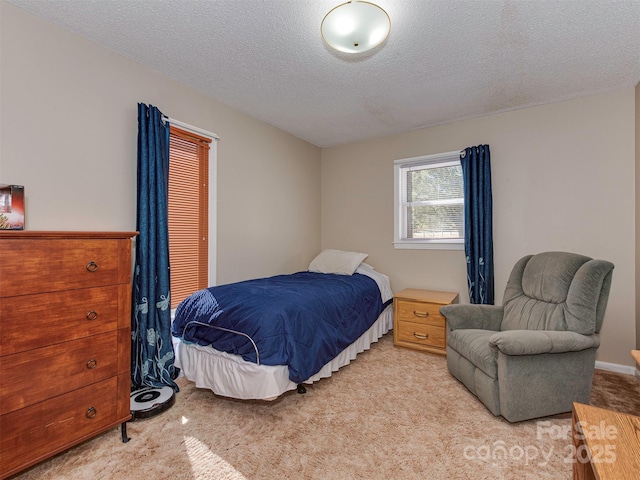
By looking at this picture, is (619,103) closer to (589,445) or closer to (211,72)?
(589,445)

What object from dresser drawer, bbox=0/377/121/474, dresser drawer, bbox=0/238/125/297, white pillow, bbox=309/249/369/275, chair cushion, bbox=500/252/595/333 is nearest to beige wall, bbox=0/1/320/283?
dresser drawer, bbox=0/238/125/297

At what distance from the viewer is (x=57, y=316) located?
151 cm

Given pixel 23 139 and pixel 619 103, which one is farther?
pixel 619 103

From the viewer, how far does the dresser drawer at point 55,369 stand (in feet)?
4.49

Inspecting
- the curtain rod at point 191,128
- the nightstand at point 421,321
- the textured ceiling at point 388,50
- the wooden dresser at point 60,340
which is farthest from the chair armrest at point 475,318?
the curtain rod at point 191,128

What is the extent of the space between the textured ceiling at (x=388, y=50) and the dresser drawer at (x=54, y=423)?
223cm

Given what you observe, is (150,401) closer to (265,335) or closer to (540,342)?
(265,335)

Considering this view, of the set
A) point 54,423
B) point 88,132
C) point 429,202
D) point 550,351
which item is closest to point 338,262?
point 429,202

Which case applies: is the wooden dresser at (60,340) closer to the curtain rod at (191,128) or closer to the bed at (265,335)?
the bed at (265,335)

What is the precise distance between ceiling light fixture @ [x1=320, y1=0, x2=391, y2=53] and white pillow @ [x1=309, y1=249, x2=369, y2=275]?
7.56 ft

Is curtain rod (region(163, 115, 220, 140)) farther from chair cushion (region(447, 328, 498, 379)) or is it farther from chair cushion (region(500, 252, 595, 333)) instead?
chair cushion (region(500, 252, 595, 333))

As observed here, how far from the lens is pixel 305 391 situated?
2305 mm

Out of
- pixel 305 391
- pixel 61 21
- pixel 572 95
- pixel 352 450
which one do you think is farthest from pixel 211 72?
pixel 572 95

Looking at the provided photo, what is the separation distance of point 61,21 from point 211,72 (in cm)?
94
